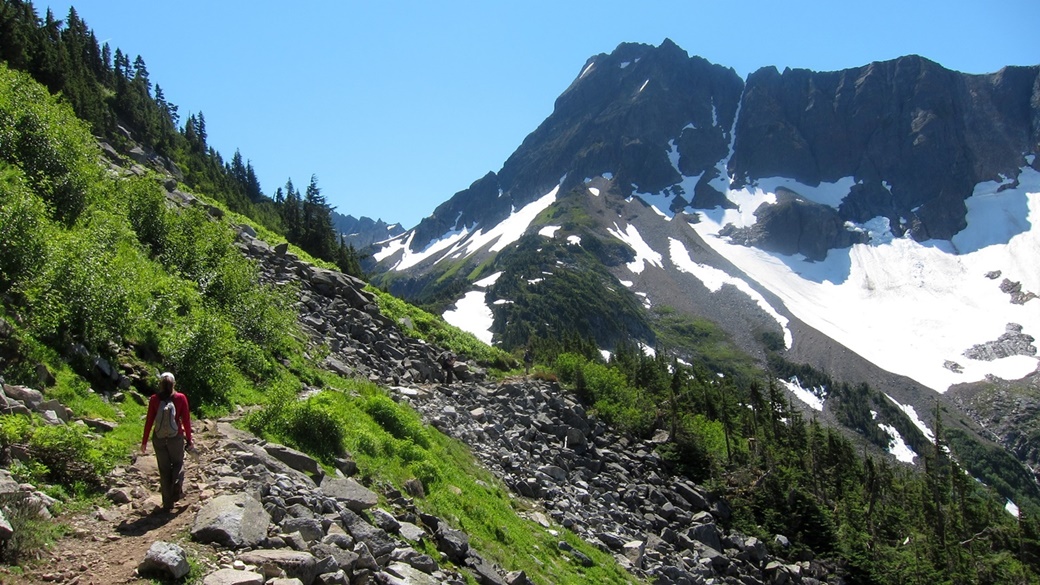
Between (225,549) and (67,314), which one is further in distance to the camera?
(67,314)

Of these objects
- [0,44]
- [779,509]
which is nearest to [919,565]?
[779,509]

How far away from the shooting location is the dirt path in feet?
27.7

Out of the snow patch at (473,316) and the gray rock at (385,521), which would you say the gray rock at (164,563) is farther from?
the snow patch at (473,316)

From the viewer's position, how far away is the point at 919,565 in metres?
40.4

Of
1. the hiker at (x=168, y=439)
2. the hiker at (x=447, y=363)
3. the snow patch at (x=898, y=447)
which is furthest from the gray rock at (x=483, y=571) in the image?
the snow patch at (x=898, y=447)

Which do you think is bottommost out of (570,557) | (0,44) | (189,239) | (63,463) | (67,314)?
(570,557)

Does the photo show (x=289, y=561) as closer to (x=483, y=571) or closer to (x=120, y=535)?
(x=120, y=535)

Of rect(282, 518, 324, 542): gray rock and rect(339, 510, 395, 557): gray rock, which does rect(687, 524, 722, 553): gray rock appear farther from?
rect(282, 518, 324, 542): gray rock

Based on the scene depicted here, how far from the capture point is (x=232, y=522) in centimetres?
992

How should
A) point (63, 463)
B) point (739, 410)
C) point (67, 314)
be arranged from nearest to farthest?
point (63, 463) < point (67, 314) < point (739, 410)

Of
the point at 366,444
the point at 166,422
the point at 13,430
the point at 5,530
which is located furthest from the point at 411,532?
the point at 13,430

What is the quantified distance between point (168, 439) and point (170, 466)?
480 millimetres

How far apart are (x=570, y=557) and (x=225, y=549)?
12.8 m

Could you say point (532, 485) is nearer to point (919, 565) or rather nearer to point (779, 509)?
point (779, 509)
